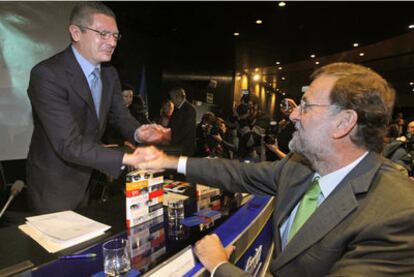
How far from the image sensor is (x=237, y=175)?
1593 mm

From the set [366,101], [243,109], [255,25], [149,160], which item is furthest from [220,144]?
[366,101]

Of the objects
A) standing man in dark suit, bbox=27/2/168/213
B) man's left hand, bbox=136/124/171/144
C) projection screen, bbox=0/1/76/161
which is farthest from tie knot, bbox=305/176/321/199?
projection screen, bbox=0/1/76/161

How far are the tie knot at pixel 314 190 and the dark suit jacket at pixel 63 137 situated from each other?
37.3 inches

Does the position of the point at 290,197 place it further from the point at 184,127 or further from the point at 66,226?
the point at 184,127

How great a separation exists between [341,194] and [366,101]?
358mm

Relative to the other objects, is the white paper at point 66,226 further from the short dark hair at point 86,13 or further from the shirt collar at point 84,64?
the short dark hair at point 86,13

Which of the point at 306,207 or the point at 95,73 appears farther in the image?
the point at 95,73

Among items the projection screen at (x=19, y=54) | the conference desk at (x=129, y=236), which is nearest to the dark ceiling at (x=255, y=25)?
the projection screen at (x=19, y=54)

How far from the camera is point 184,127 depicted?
4574mm

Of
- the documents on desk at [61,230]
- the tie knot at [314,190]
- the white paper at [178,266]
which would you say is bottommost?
the white paper at [178,266]

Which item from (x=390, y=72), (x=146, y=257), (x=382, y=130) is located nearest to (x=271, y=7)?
(x=382, y=130)

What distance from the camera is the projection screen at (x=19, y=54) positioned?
3.53 meters

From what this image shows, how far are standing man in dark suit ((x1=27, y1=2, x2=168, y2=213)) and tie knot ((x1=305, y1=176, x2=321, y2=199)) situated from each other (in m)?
0.87

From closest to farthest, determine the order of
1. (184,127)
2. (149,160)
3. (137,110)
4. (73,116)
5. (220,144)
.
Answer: (149,160)
(73,116)
(137,110)
(184,127)
(220,144)
